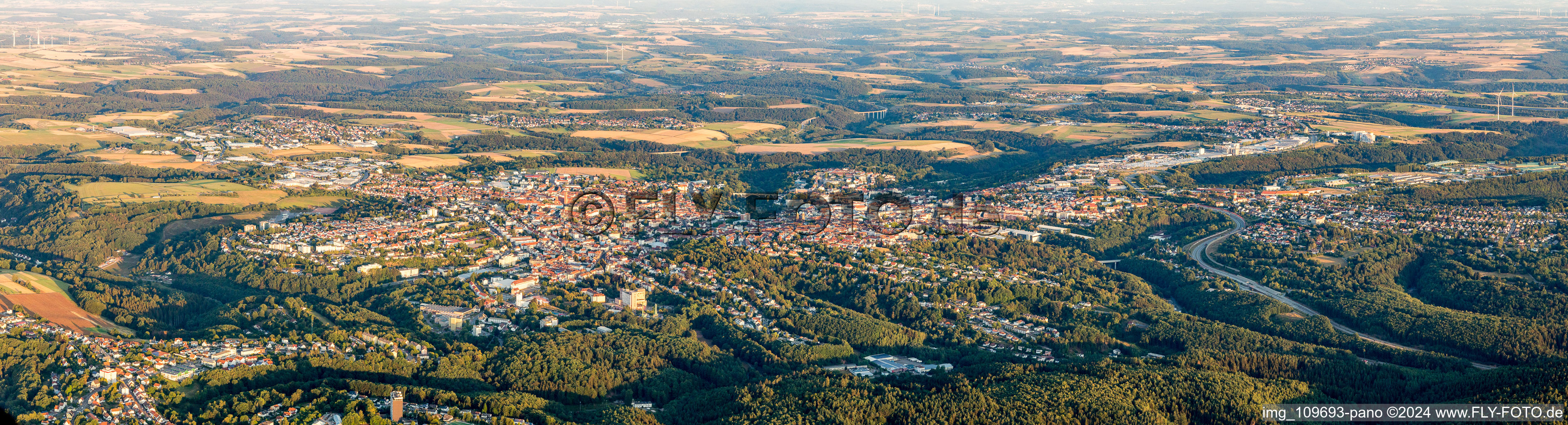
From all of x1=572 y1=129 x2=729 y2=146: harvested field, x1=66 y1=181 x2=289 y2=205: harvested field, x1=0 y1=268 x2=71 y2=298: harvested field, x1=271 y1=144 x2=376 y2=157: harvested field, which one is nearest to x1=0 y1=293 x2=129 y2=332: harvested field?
x1=0 y1=268 x2=71 y2=298: harvested field

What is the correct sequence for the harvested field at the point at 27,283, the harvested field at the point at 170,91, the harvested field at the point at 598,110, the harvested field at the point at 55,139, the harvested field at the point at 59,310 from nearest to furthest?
the harvested field at the point at 59,310, the harvested field at the point at 27,283, the harvested field at the point at 55,139, the harvested field at the point at 598,110, the harvested field at the point at 170,91

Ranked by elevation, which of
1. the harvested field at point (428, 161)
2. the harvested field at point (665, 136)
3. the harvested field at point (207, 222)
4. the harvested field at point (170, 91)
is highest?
the harvested field at point (170, 91)

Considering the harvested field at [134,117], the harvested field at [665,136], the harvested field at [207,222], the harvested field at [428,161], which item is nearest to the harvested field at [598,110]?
the harvested field at [665,136]

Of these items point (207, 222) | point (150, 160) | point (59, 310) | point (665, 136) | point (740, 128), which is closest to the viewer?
point (59, 310)

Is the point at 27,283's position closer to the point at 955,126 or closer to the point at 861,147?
the point at 861,147

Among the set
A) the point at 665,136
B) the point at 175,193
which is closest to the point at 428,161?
the point at 175,193

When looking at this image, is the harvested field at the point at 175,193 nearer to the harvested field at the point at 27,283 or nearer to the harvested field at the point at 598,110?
the harvested field at the point at 27,283

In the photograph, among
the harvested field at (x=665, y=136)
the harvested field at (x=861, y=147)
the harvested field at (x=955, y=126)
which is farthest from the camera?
the harvested field at (x=955, y=126)

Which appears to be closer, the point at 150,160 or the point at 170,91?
the point at 150,160

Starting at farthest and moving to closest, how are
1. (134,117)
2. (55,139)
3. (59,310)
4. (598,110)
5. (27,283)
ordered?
(598,110)
(134,117)
(55,139)
(27,283)
(59,310)
